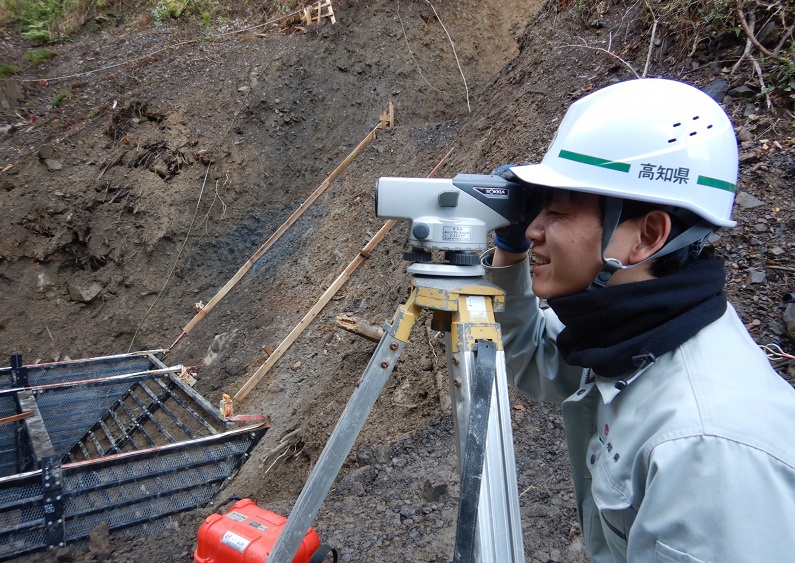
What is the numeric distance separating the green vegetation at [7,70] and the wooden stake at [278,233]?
5495 millimetres

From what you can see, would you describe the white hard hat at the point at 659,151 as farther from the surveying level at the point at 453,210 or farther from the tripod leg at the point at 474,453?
the tripod leg at the point at 474,453

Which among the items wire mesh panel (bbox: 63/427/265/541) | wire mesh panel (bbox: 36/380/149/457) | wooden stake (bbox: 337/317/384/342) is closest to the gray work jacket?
wooden stake (bbox: 337/317/384/342)

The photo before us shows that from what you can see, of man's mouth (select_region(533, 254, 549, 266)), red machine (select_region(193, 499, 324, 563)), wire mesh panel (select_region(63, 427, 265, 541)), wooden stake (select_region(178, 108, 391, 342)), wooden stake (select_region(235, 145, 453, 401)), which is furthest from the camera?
wooden stake (select_region(178, 108, 391, 342))

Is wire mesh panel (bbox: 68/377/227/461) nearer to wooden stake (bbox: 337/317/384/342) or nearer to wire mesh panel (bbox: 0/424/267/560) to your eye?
wire mesh panel (bbox: 0/424/267/560)

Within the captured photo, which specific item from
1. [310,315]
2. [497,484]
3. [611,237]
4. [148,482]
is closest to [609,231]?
[611,237]

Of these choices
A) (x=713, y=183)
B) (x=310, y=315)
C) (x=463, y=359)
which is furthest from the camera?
(x=310, y=315)

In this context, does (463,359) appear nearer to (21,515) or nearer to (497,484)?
(497,484)

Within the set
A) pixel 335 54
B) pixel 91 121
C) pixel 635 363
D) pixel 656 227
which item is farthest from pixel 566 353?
pixel 335 54

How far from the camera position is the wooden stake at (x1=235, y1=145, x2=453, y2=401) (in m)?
6.07

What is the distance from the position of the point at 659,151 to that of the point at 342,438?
1033 mm

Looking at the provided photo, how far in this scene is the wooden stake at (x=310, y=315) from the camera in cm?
607

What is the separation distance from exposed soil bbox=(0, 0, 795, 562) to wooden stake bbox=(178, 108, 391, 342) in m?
0.10

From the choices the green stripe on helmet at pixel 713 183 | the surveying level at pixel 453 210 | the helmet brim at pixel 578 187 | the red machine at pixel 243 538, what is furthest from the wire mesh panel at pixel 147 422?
the green stripe on helmet at pixel 713 183

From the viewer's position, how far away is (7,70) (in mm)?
8969
